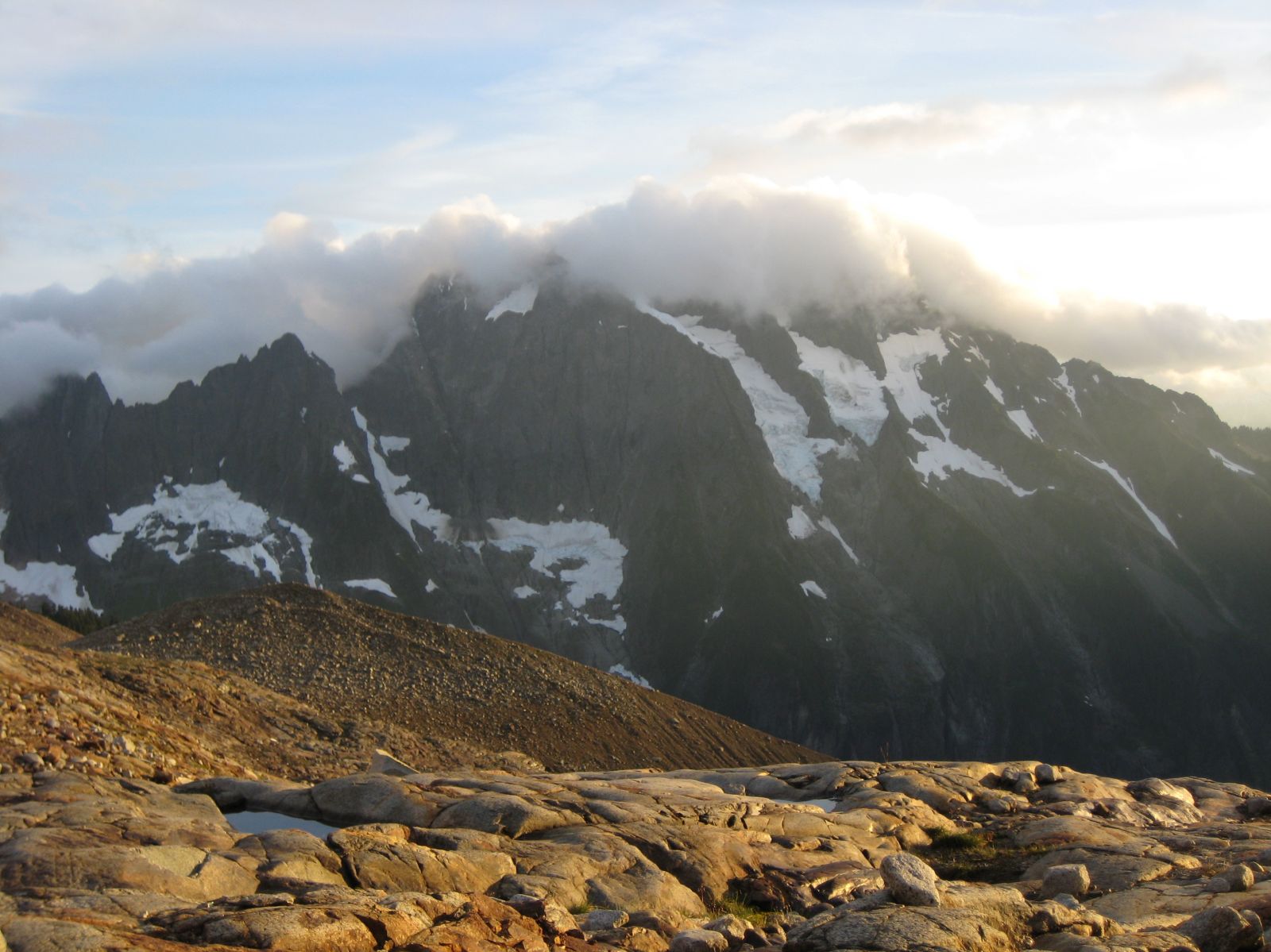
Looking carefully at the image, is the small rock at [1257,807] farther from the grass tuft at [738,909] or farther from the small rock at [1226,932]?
the grass tuft at [738,909]

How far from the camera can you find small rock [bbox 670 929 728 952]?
18781mm

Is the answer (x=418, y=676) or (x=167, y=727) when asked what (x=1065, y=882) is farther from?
(x=418, y=676)

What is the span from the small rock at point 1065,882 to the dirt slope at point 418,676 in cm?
3164

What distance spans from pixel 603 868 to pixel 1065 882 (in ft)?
29.5

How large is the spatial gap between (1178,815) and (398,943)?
1094 inches

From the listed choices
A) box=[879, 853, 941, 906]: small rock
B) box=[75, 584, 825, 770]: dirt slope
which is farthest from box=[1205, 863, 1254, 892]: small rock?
box=[75, 584, 825, 770]: dirt slope

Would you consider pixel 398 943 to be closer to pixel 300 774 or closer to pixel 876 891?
pixel 876 891

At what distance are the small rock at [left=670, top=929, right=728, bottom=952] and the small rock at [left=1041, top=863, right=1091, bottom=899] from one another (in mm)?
8480

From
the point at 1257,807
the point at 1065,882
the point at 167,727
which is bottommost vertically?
the point at 1257,807

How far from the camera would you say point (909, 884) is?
20141 millimetres

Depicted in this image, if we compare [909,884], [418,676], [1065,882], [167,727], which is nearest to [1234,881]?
[1065,882]

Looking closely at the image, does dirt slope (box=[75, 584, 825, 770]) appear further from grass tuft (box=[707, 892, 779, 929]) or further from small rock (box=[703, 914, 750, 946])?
small rock (box=[703, 914, 750, 946])

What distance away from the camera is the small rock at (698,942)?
1878 centimetres

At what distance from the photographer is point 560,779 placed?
33.2 m
